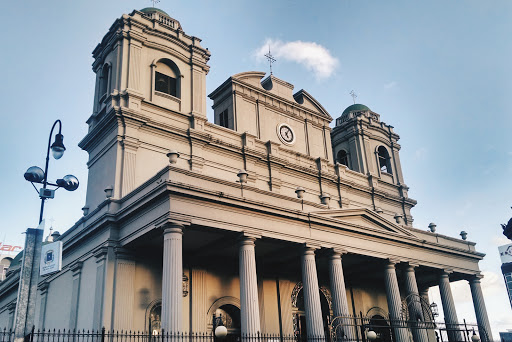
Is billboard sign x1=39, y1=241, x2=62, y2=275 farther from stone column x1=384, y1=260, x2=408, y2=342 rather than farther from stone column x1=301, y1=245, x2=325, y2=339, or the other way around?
stone column x1=384, y1=260, x2=408, y2=342

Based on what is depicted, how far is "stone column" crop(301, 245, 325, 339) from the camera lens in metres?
21.8

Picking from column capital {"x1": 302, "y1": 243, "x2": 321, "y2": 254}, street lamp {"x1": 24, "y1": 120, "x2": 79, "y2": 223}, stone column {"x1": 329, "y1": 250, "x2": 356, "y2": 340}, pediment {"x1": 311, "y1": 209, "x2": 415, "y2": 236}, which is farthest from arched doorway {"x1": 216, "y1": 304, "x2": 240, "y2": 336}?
street lamp {"x1": 24, "y1": 120, "x2": 79, "y2": 223}

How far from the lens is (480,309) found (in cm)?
3098

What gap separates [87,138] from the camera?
27.9 metres

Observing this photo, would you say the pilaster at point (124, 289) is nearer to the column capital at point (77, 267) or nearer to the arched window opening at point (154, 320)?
the arched window opening at point (154, 320)

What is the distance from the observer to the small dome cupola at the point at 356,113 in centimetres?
4131

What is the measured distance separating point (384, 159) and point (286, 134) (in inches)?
448

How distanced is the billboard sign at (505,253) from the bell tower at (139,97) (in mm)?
100592

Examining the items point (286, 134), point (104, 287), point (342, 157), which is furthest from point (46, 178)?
point (342, 157)

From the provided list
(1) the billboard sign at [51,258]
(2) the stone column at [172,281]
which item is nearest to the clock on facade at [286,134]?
(2) the stone column at [172,281]

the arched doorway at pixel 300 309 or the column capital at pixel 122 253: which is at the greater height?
the column capital at pixel 122 253

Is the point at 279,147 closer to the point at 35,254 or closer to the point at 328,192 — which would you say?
the point at 328,192

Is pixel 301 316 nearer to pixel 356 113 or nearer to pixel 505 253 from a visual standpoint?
pixel 356 113

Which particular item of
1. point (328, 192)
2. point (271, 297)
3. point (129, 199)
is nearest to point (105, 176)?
point (129, 199)
